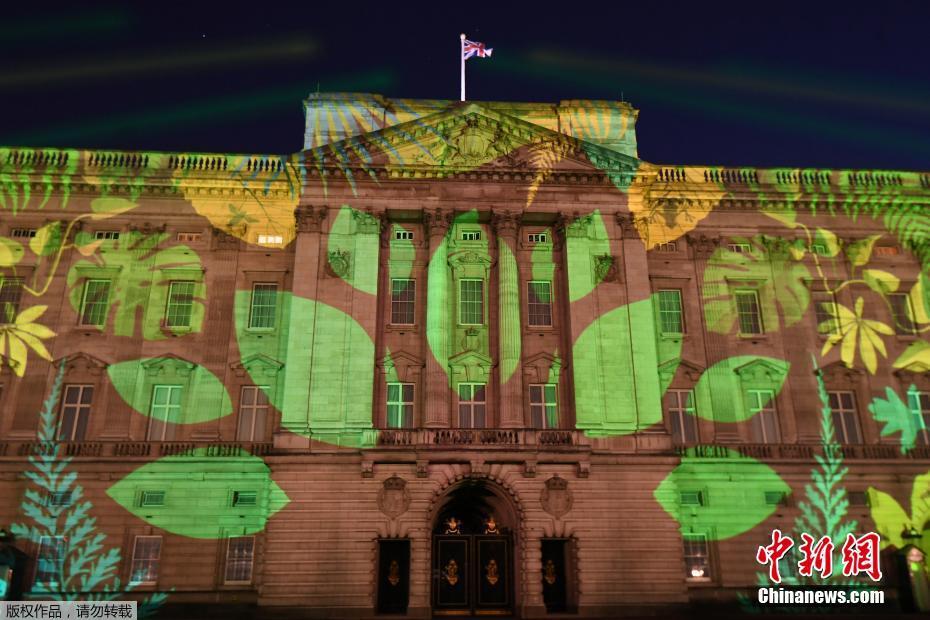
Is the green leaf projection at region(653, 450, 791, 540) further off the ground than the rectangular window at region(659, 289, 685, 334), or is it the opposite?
the rectangular window at region(659, 289, 685, 334)

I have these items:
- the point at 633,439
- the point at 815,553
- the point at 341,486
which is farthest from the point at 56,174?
the point at 815,553

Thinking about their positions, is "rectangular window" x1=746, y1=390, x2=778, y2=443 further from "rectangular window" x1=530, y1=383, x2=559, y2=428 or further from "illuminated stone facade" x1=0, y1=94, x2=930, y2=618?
"rectangular window" x1=530, y1=383, x2=559, y2=428

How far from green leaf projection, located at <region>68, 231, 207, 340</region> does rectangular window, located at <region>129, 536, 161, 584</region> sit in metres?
9.87

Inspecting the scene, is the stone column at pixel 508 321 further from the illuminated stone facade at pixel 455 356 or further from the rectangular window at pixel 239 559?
the rectangular window at pixel 239 559

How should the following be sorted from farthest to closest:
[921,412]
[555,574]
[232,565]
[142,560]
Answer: [921,412], [232,565], [142,560], [555,574]

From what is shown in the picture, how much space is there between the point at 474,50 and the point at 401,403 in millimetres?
19424

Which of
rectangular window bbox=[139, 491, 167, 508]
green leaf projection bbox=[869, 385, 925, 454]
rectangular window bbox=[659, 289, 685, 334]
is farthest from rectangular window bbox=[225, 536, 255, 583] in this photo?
green leaf projection bbox=[869, 385, 925, 454]

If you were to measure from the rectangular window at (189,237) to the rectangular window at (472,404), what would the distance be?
16192mm

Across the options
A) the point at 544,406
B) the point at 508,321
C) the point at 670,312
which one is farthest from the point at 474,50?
the point at 544,406

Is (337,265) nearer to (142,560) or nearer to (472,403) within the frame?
(472,403)

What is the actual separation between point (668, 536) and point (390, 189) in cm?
2159

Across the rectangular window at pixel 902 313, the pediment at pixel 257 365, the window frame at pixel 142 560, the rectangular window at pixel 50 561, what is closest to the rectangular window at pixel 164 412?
the pediment at pixel 257 365

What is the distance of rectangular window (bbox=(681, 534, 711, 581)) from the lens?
35688 millimetres

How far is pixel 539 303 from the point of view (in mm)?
39000
